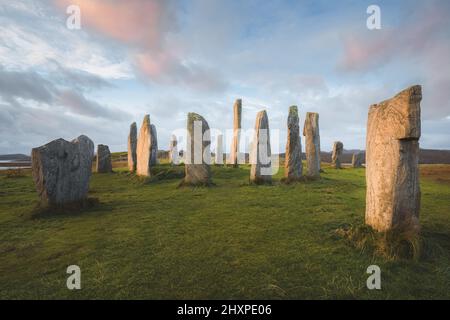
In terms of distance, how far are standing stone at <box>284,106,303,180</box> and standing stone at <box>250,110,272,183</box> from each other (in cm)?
121

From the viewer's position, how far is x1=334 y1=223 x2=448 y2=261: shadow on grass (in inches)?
197

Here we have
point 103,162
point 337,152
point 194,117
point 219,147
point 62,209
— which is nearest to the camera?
point 62,209

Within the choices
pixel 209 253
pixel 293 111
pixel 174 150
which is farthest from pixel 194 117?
pixel 174 150

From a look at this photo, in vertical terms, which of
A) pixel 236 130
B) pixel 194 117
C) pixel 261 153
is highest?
pixel 236 130

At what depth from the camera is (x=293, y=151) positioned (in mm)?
14703

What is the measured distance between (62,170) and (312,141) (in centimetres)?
1277

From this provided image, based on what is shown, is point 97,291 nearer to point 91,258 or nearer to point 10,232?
point 91,258

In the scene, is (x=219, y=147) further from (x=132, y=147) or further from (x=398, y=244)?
(x=398, y=244)

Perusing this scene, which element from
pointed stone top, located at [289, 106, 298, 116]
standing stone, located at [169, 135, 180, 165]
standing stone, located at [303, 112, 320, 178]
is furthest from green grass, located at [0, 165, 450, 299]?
standing stone, located at [169, 135, 180, 165]

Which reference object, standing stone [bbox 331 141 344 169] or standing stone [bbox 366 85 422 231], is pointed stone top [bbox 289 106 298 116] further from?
standing stone [bbox 331 141 344 169]
